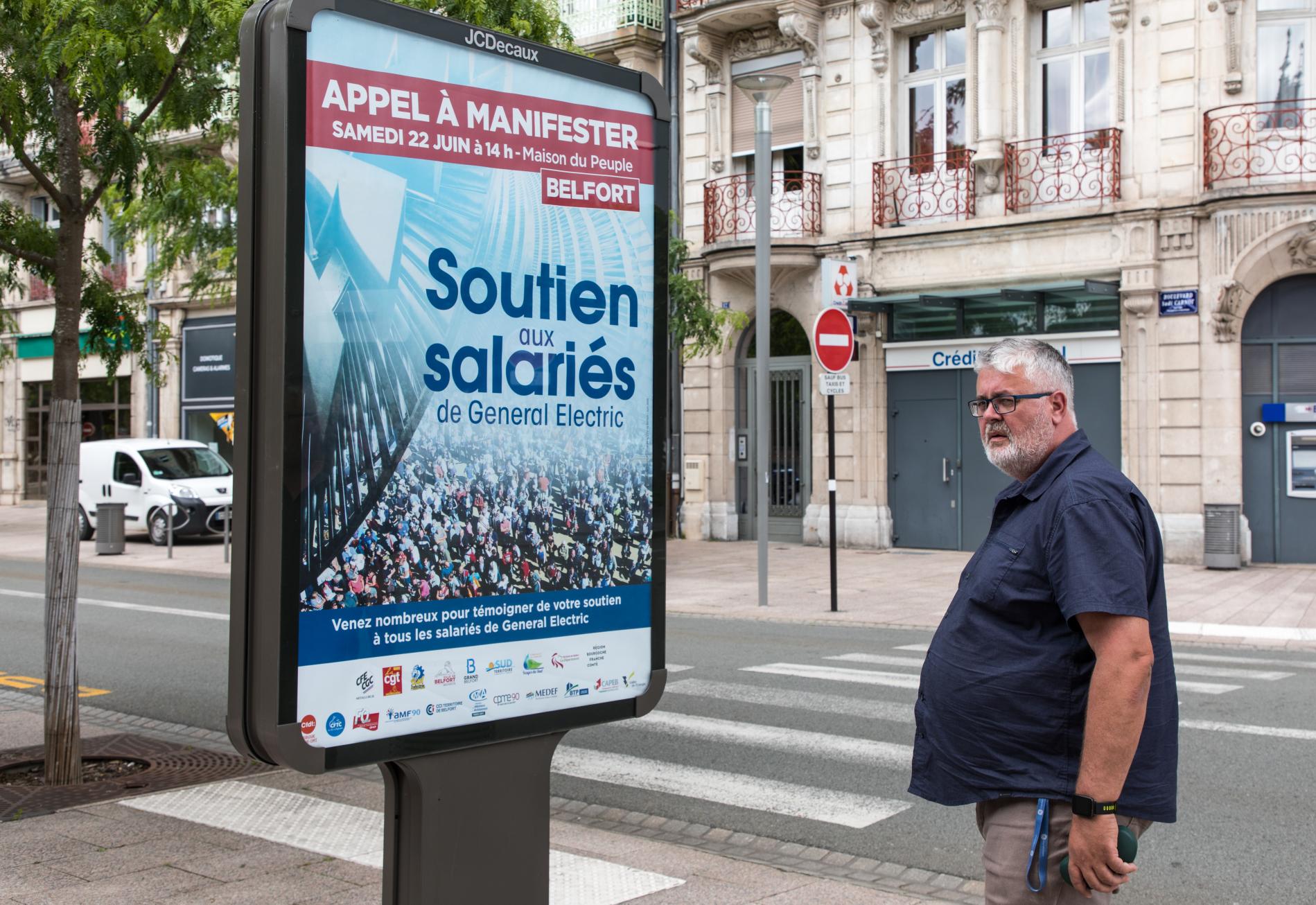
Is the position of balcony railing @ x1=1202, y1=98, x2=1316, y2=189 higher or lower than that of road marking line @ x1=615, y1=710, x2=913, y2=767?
higher

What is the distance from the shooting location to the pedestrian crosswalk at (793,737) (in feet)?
21.4

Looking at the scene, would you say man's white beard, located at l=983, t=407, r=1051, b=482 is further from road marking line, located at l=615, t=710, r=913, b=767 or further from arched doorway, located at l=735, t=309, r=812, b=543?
arched doorway, located at l=735, t=309, r=812, b=543

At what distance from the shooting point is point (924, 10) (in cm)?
2139

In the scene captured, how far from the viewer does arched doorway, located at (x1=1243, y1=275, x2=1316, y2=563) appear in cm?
1836

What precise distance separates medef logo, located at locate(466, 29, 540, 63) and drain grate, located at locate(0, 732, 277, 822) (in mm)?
4168

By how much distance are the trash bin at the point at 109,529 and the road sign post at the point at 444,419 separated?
68.1 ft

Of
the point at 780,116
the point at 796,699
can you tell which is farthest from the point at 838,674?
the point at 780,116

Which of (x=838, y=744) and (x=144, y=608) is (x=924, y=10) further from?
(x=838, y=744)

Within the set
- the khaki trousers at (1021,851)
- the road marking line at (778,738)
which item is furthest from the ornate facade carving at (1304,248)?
the khaki trousers at (1021,851)

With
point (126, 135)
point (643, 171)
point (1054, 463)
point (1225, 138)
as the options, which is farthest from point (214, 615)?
point (1225, 138)

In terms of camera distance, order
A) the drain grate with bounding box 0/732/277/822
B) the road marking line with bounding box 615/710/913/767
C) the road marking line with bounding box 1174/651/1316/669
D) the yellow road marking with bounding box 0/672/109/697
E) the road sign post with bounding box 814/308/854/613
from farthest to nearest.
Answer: the road sign post with bounding box 814/308/854/613, the road marking line with bounding box 1174/651/1316/669, the yellow road marking with bounding box 0/672/109/697, the road marking line with bounding box 615/710/913/767, the drain grate with bounding box 0/732/277/822

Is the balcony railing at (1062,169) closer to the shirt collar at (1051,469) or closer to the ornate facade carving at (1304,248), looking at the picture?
the ornate facade carving at (1304,248)

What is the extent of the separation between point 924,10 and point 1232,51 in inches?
193

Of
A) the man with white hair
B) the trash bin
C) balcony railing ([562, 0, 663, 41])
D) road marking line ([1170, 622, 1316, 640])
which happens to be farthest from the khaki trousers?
balcony railing ([562, 0, 663, 41])
